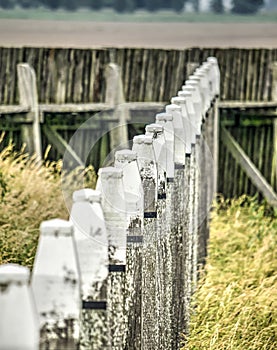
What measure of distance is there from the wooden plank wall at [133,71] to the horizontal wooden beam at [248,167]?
473 mm

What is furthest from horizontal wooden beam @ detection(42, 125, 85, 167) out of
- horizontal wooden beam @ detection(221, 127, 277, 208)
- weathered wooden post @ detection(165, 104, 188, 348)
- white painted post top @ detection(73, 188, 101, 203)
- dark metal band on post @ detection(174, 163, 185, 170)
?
white painted post top @ detection(73, 188, 101, 203)

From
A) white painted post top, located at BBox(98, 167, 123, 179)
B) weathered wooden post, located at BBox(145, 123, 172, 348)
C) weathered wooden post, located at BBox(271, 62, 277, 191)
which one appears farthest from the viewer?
weathered wooden post, located at BBox(271, 62, 277, 191)

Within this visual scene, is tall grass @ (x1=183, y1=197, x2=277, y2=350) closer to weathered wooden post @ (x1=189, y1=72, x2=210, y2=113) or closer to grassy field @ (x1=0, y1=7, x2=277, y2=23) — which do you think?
weathered wooden post @ (x1=189, y1=72, x2=210, y2=113)

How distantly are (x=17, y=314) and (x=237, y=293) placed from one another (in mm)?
4723

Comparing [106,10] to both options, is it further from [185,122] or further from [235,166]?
[185,122]

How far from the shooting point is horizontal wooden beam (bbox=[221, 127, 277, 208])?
1067cm

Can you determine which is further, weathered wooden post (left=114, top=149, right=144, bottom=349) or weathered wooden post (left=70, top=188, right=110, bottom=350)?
weathered wooden post (left=114, top=149, right=144, bottom=349)

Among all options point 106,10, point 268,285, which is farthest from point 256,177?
point 106,10

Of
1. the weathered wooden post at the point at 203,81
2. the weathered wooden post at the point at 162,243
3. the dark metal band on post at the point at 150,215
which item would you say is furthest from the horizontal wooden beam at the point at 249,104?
the dark metal band on post at the point at 150,215

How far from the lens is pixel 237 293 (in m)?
6.41

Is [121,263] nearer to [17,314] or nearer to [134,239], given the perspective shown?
[134,239]

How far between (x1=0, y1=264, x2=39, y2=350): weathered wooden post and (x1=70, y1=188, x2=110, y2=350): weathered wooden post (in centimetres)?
52

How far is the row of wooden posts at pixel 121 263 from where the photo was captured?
6.81 ft

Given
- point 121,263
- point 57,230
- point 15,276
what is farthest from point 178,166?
point 15,276
